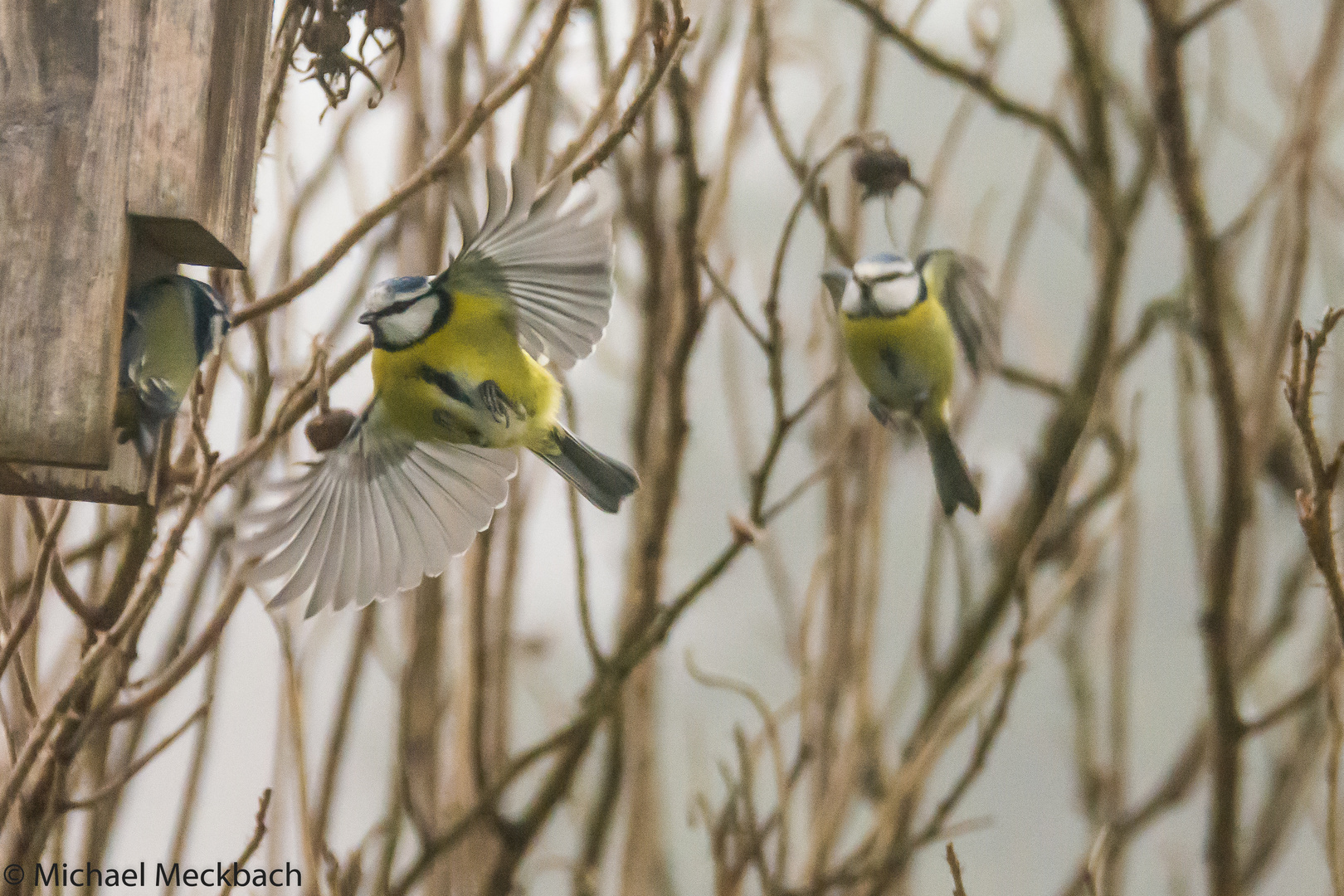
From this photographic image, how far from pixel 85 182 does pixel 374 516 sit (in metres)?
0.30

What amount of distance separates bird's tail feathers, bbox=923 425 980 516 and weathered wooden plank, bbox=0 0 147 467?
0.53 m

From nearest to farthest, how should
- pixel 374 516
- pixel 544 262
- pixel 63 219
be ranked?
pixel 63 219, pixel 544 262, pixel 374 516

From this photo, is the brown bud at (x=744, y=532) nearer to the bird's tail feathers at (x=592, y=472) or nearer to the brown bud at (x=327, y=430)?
the bird's tail feathers at (x=592, y=472)

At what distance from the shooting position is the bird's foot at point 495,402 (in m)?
0.81

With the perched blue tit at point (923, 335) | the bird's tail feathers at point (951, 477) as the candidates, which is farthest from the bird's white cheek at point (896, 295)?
the bird's tail feathers at point (951, 477)

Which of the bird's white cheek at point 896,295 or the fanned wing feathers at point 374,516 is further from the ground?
the bird's white cheek at point 896,295

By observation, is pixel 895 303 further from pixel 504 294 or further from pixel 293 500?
pixel 293 500

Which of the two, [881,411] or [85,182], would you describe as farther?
[881,411]

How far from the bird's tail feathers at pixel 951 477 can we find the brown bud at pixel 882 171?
0.19 m

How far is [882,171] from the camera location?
3.03ft

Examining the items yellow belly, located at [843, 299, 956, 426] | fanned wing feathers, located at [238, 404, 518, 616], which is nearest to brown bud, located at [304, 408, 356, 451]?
fanned wing feathers, located at [238, 404, 518, 616]

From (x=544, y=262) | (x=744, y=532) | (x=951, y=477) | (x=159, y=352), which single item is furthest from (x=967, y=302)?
(x=159, y=352)

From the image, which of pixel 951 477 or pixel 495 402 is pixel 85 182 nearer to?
pixel 495 402

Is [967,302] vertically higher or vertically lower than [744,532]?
higher
